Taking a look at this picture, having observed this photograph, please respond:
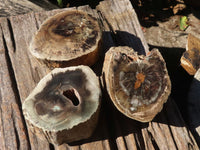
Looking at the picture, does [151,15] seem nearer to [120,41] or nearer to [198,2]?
[198,2]

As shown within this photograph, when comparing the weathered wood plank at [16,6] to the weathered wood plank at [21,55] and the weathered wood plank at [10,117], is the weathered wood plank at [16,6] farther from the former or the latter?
the weathered wood plank at [10,117]

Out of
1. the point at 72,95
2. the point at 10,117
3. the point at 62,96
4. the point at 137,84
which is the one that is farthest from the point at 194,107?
the point at 10,117

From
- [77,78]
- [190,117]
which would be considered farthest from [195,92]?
[77,78]

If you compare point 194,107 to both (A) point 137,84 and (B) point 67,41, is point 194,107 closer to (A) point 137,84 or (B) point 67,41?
(A) point 137,84

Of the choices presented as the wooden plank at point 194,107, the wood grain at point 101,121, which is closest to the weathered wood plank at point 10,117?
the wood grain at point 101,121

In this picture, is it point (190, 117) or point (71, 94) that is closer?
point (71, 94)

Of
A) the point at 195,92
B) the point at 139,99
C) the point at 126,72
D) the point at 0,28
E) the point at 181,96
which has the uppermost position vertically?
the point at 0,28

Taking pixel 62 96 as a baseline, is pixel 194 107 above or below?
below
